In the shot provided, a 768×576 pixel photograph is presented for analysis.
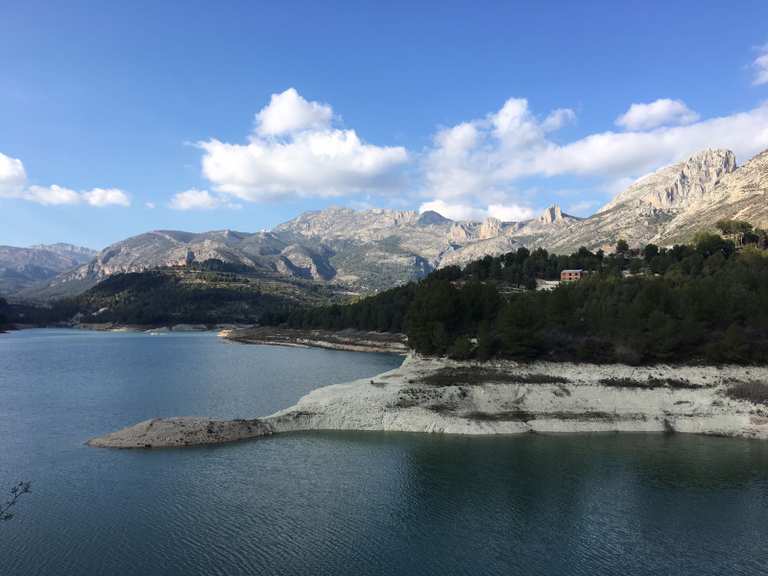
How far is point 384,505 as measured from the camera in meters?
32.6

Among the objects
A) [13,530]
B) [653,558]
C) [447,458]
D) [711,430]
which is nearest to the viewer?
[653,558]

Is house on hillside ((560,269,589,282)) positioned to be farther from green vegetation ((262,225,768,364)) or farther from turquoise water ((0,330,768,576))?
turquoise water ((0,330,768,576))

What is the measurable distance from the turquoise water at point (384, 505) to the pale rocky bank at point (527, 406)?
8.23 feet

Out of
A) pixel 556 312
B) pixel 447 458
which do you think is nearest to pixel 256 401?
pixel 447 458

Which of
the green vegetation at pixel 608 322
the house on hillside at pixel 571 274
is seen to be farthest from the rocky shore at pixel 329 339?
the house on hillside at pixel 571 274

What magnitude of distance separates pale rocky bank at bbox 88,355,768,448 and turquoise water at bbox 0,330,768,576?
8.23 feet

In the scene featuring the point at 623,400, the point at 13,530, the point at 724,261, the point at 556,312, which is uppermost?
the point at 724,261

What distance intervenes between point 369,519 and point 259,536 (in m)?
6.44

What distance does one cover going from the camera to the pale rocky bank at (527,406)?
4938 centimetres

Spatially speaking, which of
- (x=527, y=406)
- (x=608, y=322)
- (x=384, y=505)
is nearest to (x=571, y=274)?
(x=608, y=322)

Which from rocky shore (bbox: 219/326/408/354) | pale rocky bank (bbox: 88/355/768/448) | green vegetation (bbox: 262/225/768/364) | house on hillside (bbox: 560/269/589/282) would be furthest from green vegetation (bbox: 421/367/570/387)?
house on hillside (bbox: 560/269/589/282)

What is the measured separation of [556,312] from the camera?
239ft

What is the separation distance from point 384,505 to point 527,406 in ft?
85.4

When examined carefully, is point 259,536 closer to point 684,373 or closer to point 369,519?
point 369,519
